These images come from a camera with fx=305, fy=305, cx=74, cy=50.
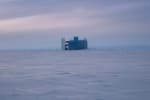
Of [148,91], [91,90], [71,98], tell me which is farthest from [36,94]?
[148,91]

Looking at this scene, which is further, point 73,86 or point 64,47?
point 64,47

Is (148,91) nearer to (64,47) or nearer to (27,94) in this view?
(27,94)

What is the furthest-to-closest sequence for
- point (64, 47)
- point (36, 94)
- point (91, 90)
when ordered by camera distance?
1. point (64, 47)
2. point (91, 90)
3. point (36, 94)

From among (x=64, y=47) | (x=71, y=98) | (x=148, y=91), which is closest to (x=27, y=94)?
(x=71, y=98)

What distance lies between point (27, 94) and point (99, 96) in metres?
3.67

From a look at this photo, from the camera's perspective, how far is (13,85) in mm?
19422

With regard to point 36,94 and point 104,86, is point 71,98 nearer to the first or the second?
point 36,94

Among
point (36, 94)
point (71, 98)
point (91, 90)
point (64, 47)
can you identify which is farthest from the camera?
point (64, 47)

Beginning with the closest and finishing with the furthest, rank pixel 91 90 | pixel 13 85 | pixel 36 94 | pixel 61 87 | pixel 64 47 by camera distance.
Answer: pixel 36 94, pixel 91 90, pixel 61 87, pixel 13 85, pixel 64 47

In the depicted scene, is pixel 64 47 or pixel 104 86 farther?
pixel 64 47

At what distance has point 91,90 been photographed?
16609mm

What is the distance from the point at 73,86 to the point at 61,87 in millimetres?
763

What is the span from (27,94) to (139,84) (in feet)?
22.7

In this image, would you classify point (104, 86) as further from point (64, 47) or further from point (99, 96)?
point (64, 47)
